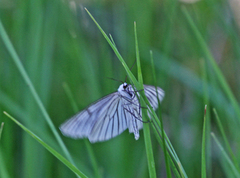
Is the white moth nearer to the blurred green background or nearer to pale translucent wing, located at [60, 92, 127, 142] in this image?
pale translucent wing, located at [60, 92, 127, 142]

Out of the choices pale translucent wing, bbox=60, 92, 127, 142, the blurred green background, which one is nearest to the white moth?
pale translucent wing, bbox=60, 92, 127, 142

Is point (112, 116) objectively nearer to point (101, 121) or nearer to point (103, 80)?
point (101, 121)

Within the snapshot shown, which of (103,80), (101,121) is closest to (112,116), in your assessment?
(101,121)

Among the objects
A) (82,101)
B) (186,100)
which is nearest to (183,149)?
(186,100)

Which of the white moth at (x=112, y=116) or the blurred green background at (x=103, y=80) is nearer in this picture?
the white moth at (x=112, y=116)

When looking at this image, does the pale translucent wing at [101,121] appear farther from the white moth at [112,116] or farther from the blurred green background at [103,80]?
the blurred green background at [103,80]

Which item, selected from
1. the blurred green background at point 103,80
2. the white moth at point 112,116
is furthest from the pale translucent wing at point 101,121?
the blurred green background at point 103,80
